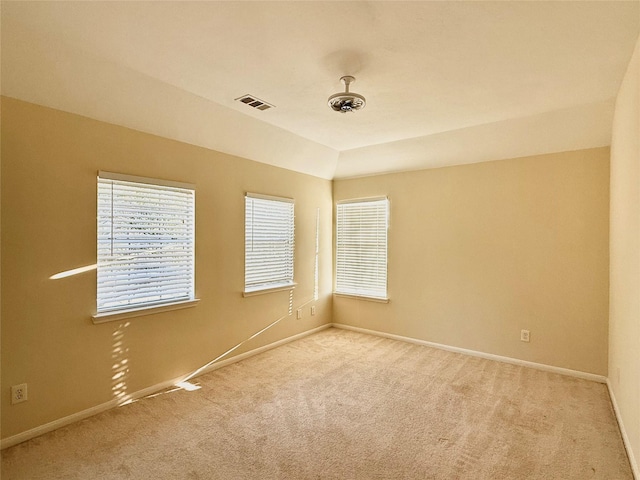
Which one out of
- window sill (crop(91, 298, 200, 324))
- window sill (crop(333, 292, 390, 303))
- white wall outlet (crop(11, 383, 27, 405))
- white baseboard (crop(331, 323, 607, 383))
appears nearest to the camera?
white wall outlet (crop(11, 383, 27, 405))

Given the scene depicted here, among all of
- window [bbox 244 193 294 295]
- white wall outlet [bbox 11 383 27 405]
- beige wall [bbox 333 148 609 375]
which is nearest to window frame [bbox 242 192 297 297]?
window [bbox 244 193 294 295]

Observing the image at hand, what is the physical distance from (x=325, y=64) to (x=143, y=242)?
220 cm

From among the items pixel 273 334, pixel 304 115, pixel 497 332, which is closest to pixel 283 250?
pixel 273 334

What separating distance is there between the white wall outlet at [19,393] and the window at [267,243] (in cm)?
209

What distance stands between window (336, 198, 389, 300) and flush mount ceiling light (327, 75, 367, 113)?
2.45 metres

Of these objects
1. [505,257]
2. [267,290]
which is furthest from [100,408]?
[505,257]

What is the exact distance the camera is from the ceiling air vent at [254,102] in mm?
2986

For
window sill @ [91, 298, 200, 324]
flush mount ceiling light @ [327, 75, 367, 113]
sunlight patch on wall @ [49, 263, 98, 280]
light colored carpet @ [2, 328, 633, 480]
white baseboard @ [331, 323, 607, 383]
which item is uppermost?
flush mount ceiling light @ [327, 75, 367, 113]

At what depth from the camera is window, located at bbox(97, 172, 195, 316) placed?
2.79 metres

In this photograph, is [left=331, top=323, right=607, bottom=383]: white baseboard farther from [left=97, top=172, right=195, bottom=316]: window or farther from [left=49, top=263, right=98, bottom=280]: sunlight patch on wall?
[left=49, top=263, right=98, bottom=280]: sunlight patch on wall

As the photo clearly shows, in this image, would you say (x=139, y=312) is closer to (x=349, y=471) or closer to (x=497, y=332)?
(x=349, y=471)

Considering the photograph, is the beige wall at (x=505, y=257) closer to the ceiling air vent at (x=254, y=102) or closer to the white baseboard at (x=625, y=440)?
the white baseboard at (x=625, y=440)

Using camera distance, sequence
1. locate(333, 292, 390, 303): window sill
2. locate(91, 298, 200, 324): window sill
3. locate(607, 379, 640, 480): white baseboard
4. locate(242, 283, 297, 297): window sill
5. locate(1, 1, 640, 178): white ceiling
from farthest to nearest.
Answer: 1. locate(333, 292, 390, 303): window sill
2. locate(242, 283, 297, 297): window sill
3. locate(91, 298, 200, 324): window sill
4. locate(607, 379, 640, 480): white baseboard
5. locate(1, 1, 640, 178): white ceiling

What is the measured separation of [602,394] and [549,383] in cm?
41
